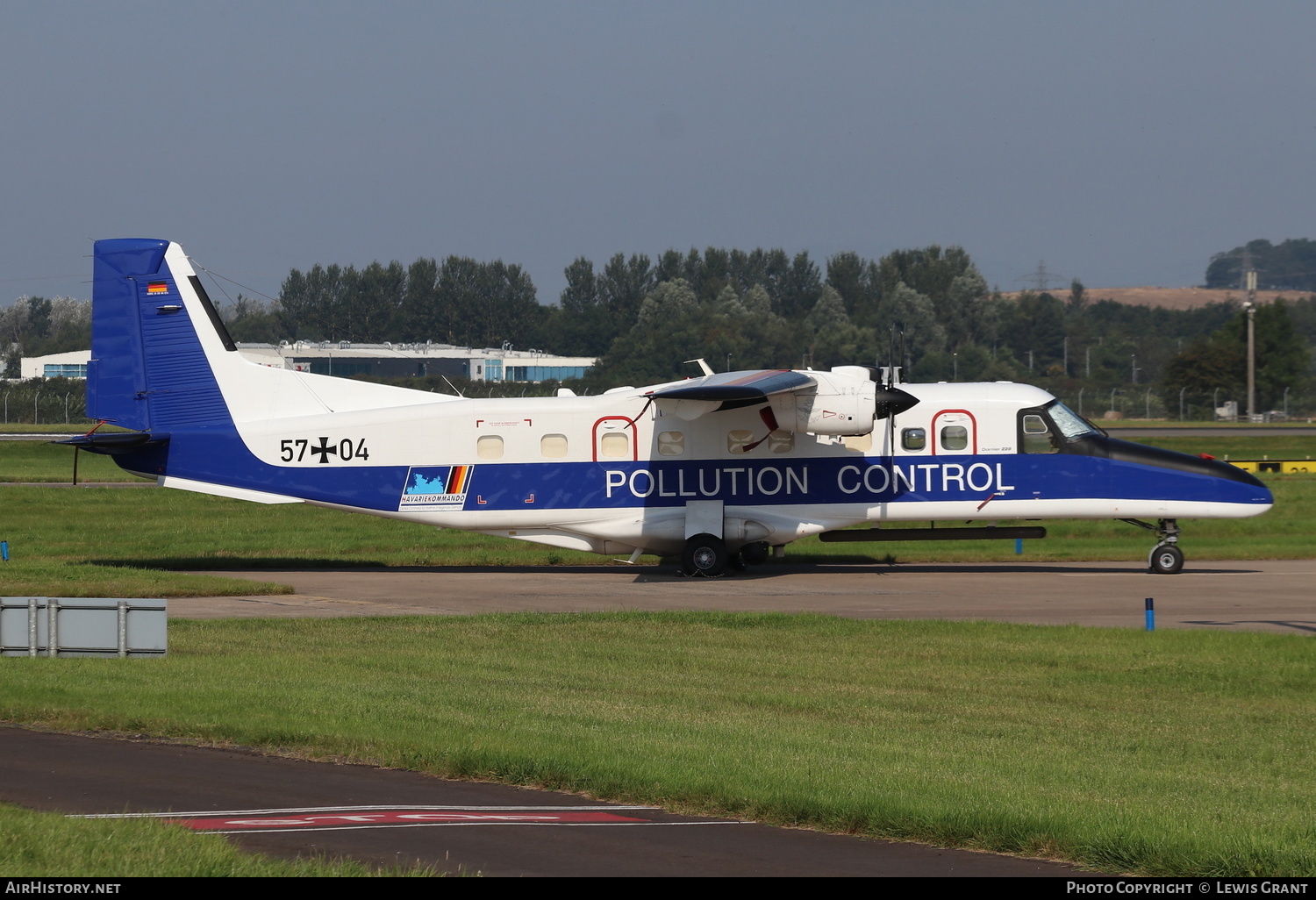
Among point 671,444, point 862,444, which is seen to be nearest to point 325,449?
point 671,444

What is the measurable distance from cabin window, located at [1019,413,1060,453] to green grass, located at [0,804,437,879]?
1945 cm

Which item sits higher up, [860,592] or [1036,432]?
[1036,432]

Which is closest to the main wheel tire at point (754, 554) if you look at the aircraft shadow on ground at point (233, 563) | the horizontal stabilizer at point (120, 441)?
the aircraft shadow on ground at point (233, 563)

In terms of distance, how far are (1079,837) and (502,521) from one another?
719 inches

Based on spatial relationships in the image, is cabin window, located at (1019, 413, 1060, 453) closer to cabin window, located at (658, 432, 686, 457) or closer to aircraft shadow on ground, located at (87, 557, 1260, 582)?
aircraft shadow on ground, located at (87, 557, 1260, 582)

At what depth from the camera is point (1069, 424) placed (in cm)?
2475

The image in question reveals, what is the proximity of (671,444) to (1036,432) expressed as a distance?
6.71 metres

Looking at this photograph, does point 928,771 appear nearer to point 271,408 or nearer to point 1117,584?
point 1117,584

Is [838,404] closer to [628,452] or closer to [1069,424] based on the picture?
[628,452]

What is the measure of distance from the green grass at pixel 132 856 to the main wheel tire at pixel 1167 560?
20.3 meters

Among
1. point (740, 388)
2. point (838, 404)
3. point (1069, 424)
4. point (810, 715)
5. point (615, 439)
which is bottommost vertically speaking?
point (810, 715)

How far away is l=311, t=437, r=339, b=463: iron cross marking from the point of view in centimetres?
2548

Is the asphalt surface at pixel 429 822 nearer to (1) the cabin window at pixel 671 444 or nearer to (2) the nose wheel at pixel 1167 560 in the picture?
(1) the cabin window at pixel 671 444
